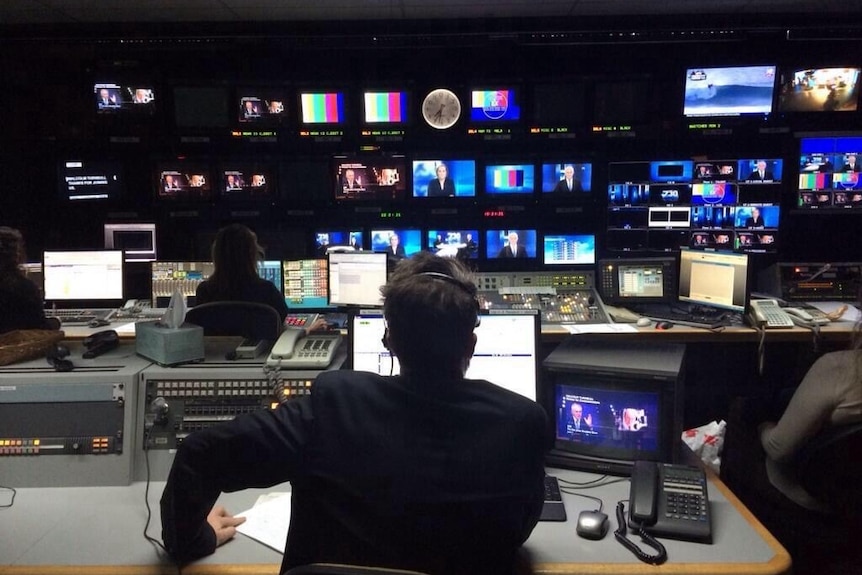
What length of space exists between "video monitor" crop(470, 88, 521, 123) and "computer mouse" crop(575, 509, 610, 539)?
10.7 feet

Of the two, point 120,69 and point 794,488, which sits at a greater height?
point 120,69

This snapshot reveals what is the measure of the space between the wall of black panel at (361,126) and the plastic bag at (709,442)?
1795 millimetres

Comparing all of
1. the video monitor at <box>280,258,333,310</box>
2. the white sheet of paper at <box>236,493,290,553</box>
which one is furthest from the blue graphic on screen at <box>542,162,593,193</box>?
the white sheet of paper at <box>236,493,290,553</box>

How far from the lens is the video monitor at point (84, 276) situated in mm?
4152

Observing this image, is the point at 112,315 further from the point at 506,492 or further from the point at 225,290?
the point at 506,492

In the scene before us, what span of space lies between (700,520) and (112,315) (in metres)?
3.70

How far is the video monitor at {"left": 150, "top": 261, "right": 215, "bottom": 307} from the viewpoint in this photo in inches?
161

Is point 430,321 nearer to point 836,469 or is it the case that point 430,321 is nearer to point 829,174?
point 836,469

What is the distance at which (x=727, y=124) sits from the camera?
4254 millimetres

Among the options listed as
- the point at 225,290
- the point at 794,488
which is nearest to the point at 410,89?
the point at 225,290

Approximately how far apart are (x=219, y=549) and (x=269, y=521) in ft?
0.44

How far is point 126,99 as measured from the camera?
14.2 feet

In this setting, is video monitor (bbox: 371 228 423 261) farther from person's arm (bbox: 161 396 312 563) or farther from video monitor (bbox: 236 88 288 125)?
person's arm (bbox: 161 396 312 563)

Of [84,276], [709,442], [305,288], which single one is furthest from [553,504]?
[84,276]
